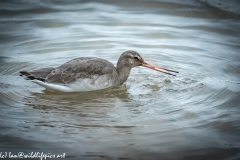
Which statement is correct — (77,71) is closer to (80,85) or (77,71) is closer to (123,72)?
(80,85)

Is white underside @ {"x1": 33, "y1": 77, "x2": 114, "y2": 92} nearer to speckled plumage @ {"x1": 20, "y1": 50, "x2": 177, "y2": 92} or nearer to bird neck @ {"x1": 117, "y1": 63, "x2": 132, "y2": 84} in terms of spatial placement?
speckled plumage @ {"x1": 20, "y1": 50, "x2": 177, "y2": 92}

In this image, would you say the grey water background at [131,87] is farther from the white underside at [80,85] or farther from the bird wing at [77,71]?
the bird wing at [77,71]

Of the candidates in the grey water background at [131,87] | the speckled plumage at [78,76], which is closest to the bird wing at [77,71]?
the speckled plumage at [78,76]

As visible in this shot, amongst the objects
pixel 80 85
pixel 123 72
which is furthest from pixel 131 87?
pixel 80 85

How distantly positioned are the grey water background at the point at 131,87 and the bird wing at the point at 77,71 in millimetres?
384

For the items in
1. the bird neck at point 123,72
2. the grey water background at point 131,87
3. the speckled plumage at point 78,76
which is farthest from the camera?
the bird neck at point 123,72

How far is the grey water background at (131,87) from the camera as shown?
668 centimetres

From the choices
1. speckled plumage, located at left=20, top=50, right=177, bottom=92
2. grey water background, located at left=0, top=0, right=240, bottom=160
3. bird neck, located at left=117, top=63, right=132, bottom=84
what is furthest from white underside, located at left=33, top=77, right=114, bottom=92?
bird neck, located at left=117, top=63, right=132, bottom=84

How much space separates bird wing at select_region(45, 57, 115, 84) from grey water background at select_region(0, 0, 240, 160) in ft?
1.26

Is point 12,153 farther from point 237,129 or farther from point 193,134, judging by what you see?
point 237,129

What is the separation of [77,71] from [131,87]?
4.41ft

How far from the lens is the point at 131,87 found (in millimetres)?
9180

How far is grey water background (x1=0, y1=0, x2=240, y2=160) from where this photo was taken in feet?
21.9

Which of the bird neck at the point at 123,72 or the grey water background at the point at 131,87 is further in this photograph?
the bird neck at the point at 123,72
